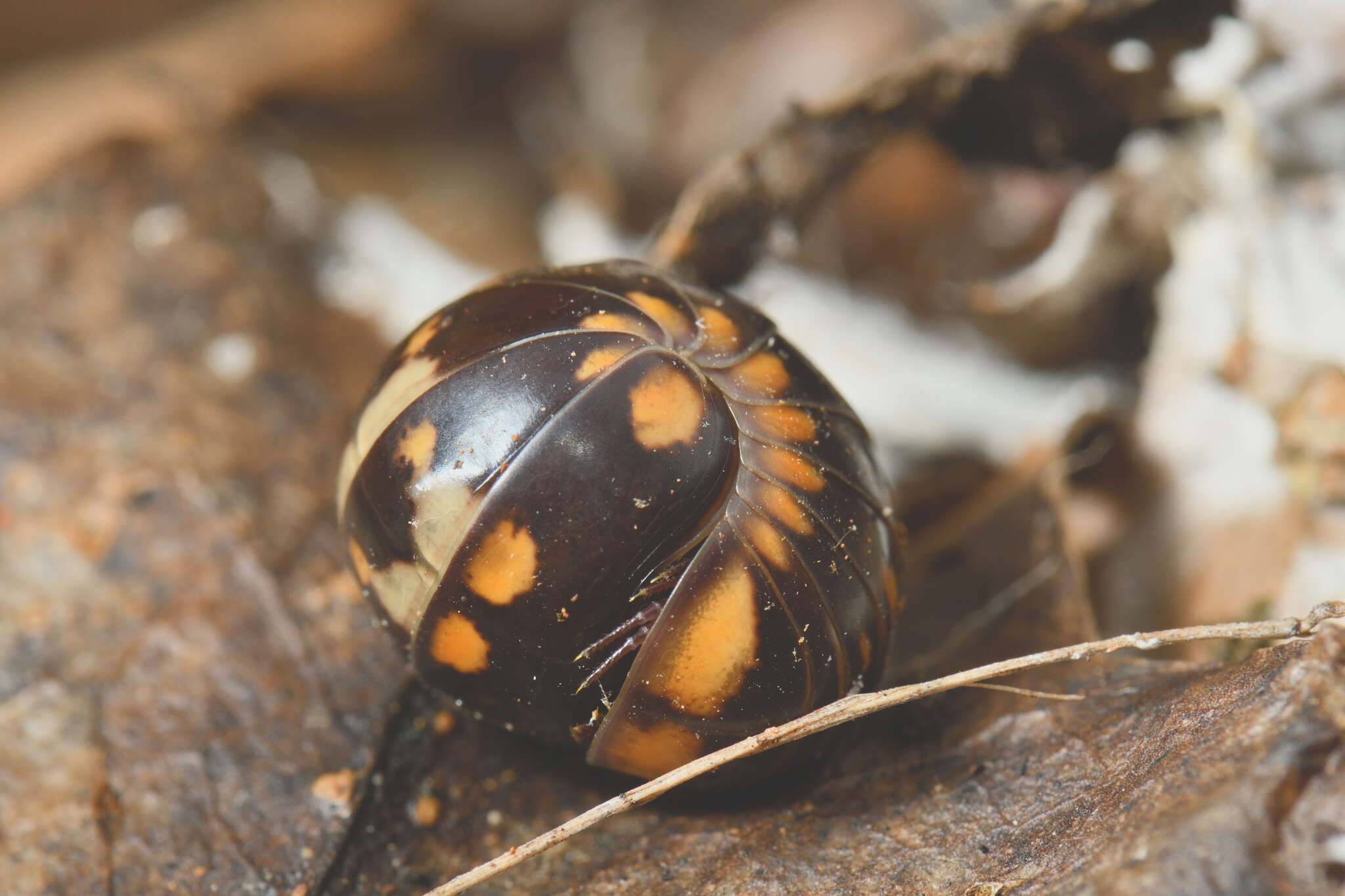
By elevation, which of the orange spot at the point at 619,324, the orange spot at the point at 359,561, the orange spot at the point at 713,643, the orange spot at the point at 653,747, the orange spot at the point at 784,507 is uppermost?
the orange spot at the point at 619,324

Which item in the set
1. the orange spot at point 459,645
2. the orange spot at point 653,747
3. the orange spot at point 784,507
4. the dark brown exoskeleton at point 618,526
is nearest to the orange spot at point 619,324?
the dark brown exoskeleton at point 618,526

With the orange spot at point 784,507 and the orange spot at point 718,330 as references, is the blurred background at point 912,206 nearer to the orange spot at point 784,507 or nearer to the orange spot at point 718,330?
the orange spot at point 718,330

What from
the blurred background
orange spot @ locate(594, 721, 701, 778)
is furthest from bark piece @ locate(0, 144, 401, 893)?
orange spot @ locate(594, 721, 701, 778)

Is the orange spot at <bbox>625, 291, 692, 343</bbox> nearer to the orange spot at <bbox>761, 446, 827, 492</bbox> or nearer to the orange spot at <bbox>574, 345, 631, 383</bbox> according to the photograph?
the orange spot at <bbox>574, 345, 631, 383</bbox>

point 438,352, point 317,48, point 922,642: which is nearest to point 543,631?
point 438,352

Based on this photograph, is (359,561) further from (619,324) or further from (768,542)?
(768,542)

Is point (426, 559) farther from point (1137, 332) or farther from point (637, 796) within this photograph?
point (1137, 332)
